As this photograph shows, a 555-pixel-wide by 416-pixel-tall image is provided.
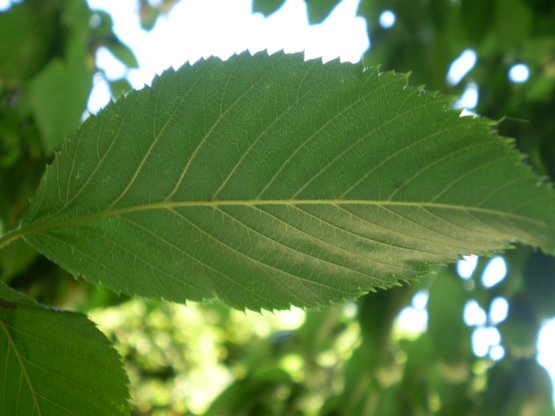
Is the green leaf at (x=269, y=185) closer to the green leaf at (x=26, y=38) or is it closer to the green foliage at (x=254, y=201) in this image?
the green foliage at (x=254, y=201)

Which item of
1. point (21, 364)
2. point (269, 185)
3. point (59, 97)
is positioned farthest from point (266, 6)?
point (21, 364)

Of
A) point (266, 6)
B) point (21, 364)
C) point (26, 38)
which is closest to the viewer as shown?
point (21, 364)

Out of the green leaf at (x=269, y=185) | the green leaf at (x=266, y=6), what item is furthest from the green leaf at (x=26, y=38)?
the green leaf at (x=269, y=185)

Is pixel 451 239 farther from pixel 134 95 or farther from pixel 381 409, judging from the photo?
→ pixel 381 409

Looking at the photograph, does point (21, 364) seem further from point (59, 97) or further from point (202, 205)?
point (59, 97)

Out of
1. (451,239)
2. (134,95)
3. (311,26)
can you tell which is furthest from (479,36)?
(134,95)

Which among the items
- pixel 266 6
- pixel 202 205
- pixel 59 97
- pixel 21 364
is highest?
pixel 266 6
